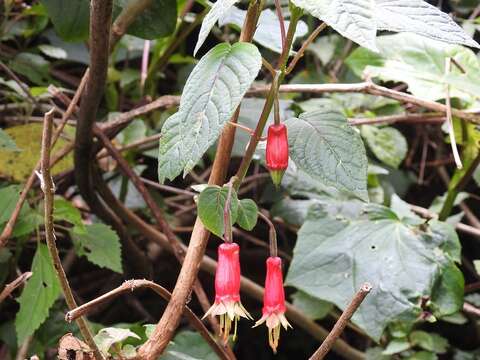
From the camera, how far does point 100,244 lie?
1.00 metres

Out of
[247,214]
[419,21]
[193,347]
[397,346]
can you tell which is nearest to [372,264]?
[397,346]

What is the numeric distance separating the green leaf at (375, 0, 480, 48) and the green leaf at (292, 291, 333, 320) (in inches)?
26.9

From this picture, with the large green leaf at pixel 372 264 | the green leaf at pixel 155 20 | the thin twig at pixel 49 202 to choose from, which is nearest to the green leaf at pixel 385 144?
the large green leaf at pixel 372 264

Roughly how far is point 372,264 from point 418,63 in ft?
1.39

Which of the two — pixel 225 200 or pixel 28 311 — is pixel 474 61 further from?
pixel 28 311

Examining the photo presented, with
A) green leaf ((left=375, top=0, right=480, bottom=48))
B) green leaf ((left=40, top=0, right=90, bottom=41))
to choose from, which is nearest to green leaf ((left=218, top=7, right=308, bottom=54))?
green leaf ((left=40, top=0, right=90, bottom=41))

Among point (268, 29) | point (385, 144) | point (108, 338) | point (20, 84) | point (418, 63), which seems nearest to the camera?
point (108, 338)

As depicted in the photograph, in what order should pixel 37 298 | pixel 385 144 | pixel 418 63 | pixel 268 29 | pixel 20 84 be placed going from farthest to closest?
pixel 385 144 < pixel 418 63 < pixel 20 84 < pixel 268 29 < pixel 37 298

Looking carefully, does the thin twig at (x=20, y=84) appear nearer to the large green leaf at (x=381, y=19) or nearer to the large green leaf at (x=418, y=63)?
the large green leaf at (x=418, y=63)

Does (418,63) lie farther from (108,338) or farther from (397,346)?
(108,338)

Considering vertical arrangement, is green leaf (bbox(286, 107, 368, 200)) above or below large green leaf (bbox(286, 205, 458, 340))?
above

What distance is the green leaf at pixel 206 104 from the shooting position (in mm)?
536

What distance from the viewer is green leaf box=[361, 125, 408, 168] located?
1.31 meters

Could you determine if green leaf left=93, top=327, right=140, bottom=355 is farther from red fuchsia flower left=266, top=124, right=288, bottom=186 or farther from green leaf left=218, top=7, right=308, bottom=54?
green leaf left=218, top=7, right=308, bottom=54
